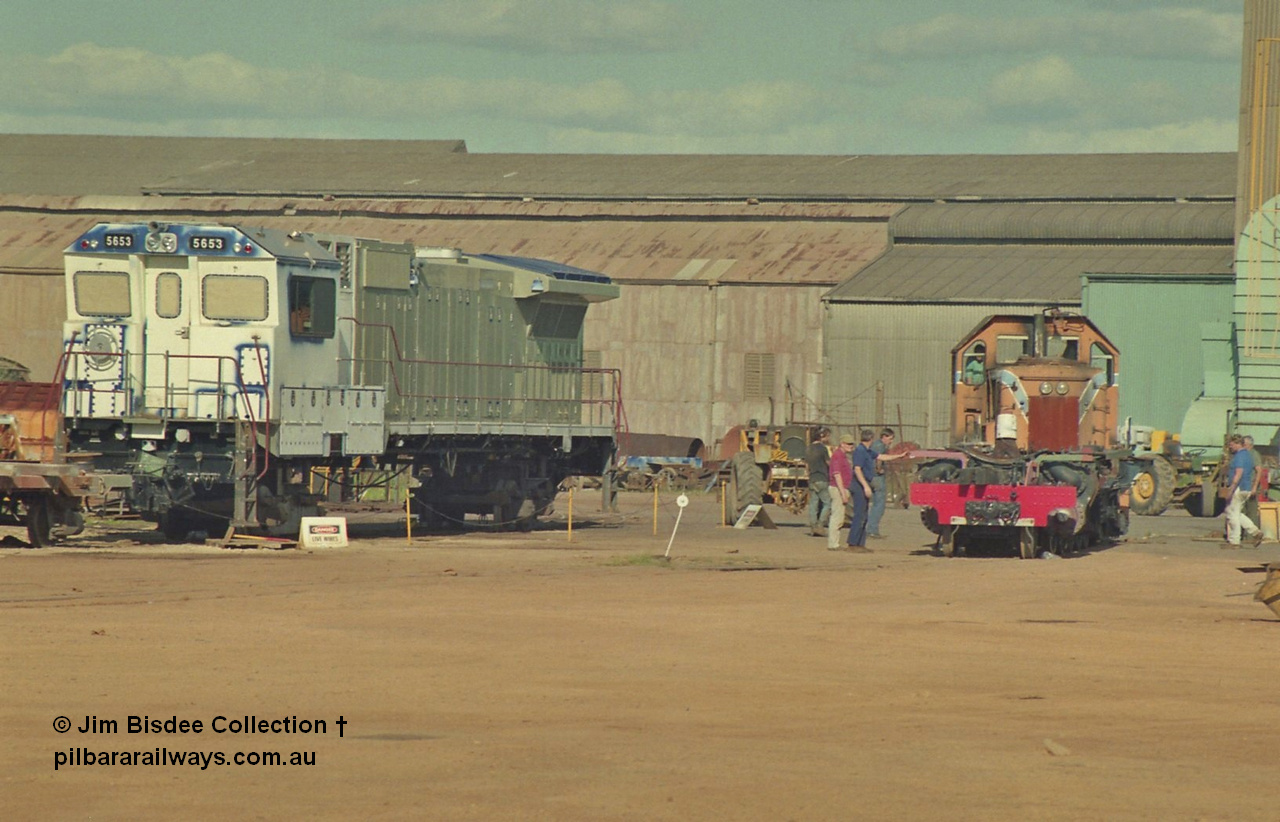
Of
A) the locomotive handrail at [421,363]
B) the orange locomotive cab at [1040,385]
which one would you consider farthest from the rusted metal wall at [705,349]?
the orange locomotive cab at [1040,385]

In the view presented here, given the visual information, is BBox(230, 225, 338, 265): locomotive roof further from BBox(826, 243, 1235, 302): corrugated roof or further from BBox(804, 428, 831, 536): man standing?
BBox(826, 243, 1235, 302): corrugated roof

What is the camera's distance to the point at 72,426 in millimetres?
25578

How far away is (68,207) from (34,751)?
2334 inches

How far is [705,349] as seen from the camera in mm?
56375

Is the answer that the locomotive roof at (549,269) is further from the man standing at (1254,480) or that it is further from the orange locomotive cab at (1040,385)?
the man standing at (1254,480)

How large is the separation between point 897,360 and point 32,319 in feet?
90.9

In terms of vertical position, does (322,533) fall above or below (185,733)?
above

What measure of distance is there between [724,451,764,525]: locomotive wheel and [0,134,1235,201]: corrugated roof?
103 feet

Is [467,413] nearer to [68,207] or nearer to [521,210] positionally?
[521,210]

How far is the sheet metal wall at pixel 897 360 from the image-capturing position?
53250mm

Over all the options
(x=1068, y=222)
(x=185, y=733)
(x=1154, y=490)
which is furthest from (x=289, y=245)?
(x=1068, y=222)

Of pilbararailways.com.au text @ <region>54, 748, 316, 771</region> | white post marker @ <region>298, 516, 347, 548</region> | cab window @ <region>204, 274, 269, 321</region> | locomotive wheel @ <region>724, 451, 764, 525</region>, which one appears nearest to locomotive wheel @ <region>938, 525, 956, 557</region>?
locomotive wheel @ <region>724, 451, 764, 525</region>

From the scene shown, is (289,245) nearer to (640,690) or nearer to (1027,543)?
(1027,543)

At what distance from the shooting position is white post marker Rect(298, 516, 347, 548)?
25.2m
